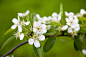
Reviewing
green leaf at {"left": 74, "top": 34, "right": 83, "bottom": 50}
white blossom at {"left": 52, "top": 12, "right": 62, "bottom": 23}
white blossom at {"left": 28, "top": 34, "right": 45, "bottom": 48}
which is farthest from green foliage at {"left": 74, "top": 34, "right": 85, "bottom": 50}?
white blossom at {"left": 28, "top": 34, "right": 45, "bottom": 48}

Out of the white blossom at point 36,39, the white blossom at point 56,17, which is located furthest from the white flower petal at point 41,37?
the white blossom at point 56,17

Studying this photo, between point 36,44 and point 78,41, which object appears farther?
point 78,41

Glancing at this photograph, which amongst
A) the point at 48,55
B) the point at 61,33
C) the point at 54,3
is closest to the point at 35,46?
the point at 61,33

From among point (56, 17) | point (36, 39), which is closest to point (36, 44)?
point (36, 39)

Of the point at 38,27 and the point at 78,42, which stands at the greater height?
the point at 38,27

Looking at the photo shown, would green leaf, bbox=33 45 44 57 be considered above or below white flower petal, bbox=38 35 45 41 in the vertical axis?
below

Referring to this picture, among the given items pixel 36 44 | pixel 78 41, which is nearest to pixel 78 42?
pixel 78 41

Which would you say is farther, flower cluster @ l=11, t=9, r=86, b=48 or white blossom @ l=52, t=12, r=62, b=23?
white blossom @ l=52, t=12, r=62, b=23

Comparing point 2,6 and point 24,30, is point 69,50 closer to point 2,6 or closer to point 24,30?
point 24,30

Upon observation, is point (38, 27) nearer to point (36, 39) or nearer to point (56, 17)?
point (36, 39)

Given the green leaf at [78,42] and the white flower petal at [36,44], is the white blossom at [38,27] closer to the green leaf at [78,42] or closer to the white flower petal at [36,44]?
the white flower petal at [36,44]

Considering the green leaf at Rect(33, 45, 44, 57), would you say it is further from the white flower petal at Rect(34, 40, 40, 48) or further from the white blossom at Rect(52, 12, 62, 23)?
the white blossom at Rect(52, 12, 62, 23)
